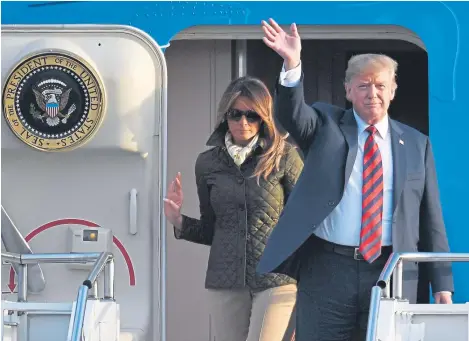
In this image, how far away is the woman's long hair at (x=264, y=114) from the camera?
521 cm

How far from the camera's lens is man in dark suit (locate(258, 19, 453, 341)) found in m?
4.55

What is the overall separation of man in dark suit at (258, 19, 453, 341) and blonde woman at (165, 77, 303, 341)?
40 cm

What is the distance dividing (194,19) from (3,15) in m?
0.91

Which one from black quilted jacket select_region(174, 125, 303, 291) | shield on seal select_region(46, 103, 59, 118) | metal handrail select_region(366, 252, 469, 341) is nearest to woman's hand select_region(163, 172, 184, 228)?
black quilted jacket select_region(174, 125, 303, 291)

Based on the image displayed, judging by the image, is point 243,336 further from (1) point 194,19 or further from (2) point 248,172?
(1) point 194,19

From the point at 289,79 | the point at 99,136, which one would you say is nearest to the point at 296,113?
the point at 289,79

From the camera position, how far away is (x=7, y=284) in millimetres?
5828

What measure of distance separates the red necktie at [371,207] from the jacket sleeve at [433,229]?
0.26 metres

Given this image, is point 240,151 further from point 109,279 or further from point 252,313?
point 109,279

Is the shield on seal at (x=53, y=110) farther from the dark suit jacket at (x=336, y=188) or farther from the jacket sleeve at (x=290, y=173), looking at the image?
the dark suit jacket at (x=336, y=188)

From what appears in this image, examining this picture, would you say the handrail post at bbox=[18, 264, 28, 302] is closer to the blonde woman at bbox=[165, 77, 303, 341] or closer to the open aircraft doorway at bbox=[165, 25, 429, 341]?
the blonde woman at bbox=[165, 77, 303, 341]

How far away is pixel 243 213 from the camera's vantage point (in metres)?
5.19

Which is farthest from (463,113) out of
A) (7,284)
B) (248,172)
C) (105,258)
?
(7,284)

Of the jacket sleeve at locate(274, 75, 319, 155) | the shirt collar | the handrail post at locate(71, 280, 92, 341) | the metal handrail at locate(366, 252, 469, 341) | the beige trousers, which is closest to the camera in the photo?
the metal handrail at locate(366, 252, 469, 341)
